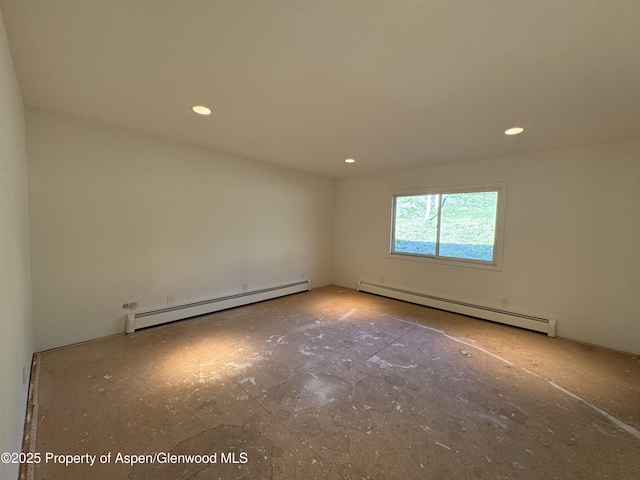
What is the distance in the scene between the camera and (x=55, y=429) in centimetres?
159

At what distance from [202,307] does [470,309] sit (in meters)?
4.02

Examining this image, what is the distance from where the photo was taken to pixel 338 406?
1848 millimetres

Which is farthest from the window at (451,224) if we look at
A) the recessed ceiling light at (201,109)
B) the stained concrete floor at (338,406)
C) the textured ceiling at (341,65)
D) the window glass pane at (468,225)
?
the recessed ceiling light at (201,109)

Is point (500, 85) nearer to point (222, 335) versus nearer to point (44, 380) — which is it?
point (222, 335)

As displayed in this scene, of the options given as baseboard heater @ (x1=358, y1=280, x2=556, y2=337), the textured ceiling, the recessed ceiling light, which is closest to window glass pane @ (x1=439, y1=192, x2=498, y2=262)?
baseboard heater @ (x1=358, y1=280, x2=556, y2=337)

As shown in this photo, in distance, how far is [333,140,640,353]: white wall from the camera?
278cm

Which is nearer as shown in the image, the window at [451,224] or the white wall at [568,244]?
the white wall at [568,244]

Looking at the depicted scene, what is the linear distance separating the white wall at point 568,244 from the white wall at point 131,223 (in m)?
3.18

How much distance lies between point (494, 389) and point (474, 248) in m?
2.29

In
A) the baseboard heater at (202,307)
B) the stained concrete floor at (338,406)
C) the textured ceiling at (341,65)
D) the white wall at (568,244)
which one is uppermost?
the textured ceiling at (341,65)

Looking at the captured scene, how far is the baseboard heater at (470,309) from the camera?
3.23m

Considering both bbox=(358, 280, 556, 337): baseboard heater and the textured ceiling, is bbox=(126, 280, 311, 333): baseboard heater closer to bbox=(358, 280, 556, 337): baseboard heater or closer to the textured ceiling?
bbox=(358, 280, 556, 337): baseboard heater

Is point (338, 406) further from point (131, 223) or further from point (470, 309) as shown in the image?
point (131, 223)

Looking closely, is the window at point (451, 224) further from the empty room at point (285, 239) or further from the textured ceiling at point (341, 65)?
the textured ceiling at point (341, 65)
